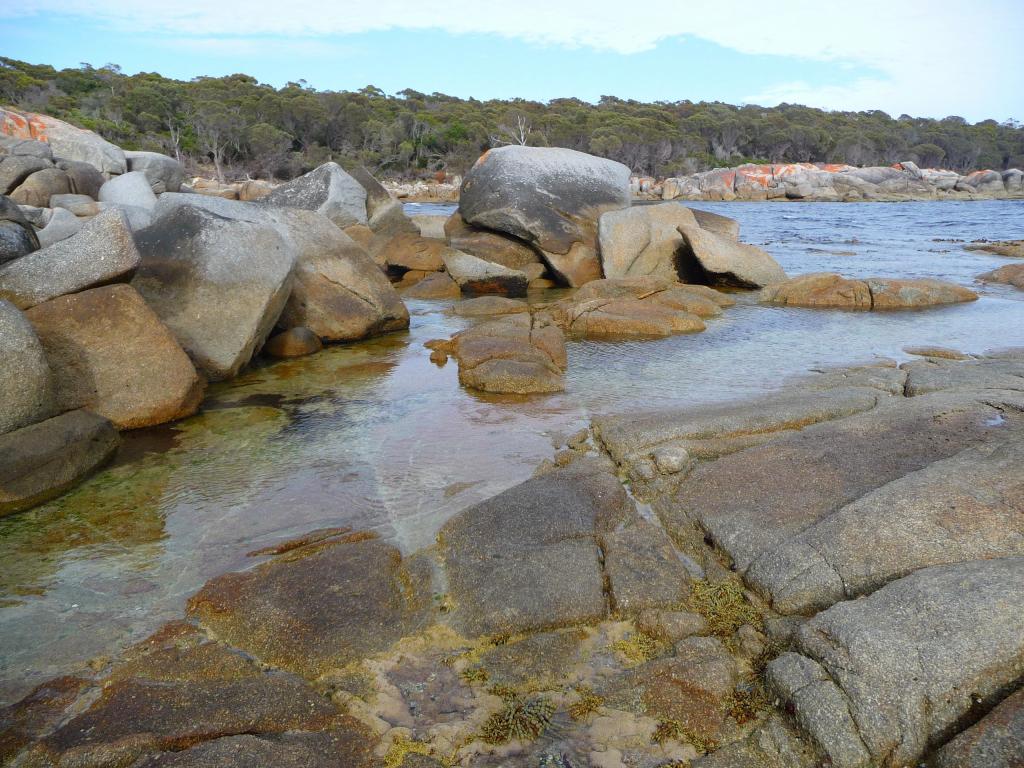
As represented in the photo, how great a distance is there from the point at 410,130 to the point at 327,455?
65.1 m

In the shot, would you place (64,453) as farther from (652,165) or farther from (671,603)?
(652,165)

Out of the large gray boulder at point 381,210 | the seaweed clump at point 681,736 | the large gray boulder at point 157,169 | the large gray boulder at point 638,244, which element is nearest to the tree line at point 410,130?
the large gray boulder at point 157,169

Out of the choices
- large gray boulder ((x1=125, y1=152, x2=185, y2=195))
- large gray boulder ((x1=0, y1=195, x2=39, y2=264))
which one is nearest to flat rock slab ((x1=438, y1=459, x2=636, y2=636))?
large gray boulder ((x1=0, y1=195, x2=39, y2=264))

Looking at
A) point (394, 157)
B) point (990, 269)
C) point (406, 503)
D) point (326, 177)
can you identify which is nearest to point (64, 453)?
point (406, 503)

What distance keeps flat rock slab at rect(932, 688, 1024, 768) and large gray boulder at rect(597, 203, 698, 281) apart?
36.6 ft

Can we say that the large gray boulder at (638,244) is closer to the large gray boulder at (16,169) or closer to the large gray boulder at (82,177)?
the large gray boulder at (82,177)

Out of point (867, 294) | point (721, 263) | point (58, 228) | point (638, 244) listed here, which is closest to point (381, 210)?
point (638, 244)

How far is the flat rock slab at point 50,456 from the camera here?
4.82m

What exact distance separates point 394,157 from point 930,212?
38690 mm

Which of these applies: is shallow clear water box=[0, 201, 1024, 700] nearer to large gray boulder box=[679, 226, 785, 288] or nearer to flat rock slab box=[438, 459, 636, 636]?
flat rock slab box=[438, 459, 636, 636]

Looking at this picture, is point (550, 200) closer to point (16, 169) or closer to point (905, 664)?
point (16, 169)

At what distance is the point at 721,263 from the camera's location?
13.2m

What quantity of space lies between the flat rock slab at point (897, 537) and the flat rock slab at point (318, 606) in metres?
1.77

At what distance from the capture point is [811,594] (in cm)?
343
